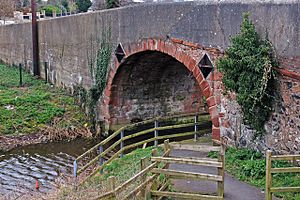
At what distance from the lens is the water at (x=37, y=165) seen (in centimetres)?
1155

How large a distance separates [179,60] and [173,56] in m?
0.31

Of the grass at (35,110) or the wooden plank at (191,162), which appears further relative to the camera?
the grass at (35,110)

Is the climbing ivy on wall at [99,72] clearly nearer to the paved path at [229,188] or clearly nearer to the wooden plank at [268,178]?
the paved path at [229,188]

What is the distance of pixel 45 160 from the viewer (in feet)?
45.5

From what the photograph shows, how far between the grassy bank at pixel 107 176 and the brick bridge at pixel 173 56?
7.32 feet

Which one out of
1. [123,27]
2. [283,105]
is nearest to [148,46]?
[123,27]

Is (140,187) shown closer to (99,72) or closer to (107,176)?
(107,176)

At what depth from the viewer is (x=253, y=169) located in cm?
871

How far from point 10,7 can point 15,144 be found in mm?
34797

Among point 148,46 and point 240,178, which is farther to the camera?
point 148,46

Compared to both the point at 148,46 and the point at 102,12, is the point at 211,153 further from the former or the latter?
the point at 102,12

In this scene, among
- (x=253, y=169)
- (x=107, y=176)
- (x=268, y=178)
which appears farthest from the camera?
(x=107, y=176)

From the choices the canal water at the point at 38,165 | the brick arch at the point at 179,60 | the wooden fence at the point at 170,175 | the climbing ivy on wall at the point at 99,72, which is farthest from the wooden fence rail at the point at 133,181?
the climbing ivy on wall at the point at 99,72

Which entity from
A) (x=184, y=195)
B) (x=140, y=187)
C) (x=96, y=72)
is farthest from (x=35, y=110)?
(x=184, y=195)
